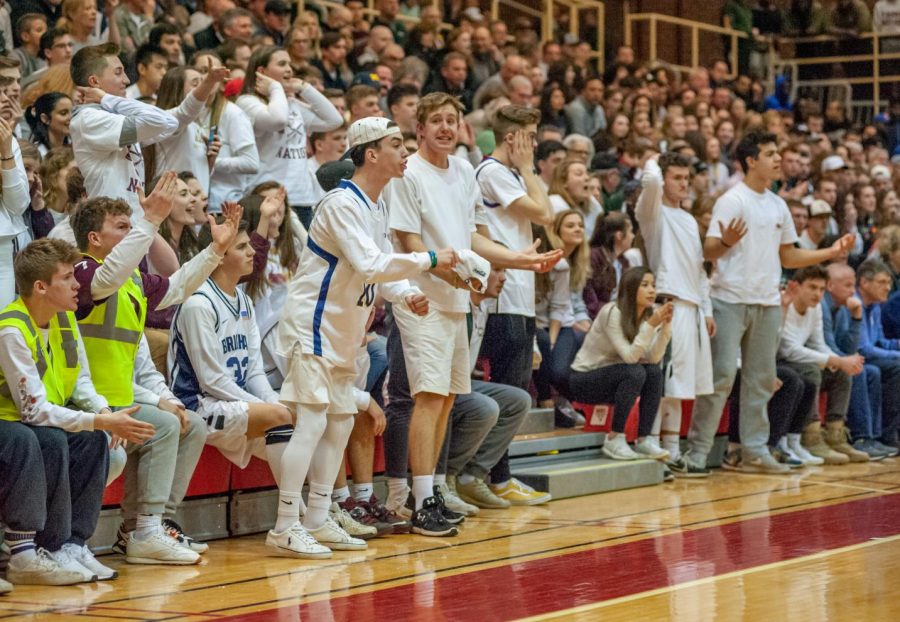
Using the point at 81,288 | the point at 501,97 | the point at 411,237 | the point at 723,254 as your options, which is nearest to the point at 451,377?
the point at 411,237

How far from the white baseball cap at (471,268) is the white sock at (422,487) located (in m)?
1.07

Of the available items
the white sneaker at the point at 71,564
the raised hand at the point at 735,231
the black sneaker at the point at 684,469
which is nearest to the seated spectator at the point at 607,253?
the raised hand at the point at 735,231

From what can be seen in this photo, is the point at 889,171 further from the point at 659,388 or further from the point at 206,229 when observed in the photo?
the point at 206,229

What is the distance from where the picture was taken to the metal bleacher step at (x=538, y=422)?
343 inches

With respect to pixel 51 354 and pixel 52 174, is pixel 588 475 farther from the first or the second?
pixel 51 354

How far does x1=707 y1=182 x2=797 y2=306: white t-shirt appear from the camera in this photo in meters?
8.97

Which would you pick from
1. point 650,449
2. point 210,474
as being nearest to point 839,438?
point 650,449

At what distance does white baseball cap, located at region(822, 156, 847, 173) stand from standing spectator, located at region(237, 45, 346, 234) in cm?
699

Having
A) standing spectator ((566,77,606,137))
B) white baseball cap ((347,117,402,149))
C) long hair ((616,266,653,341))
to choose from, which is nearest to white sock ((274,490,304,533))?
white baseball cap ((347,117,402,149))

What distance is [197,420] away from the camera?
6129 millimetres

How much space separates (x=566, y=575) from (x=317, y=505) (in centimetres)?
118

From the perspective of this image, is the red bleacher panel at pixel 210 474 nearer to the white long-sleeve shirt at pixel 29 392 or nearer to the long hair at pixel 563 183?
the white long-sleeve shirt at pixel 29 392

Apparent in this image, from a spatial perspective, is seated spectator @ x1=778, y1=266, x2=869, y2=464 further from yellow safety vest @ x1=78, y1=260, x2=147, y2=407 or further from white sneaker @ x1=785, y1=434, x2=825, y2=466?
yellow safety vest @ x1=78, y1=260, x2=147, y2=407

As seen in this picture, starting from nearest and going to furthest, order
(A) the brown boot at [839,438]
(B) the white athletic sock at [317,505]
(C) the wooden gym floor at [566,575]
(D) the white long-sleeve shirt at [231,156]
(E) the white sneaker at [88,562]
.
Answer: (C) the wooden gym floor at [566,575], (E) the white sneaker at [88,562], (B) the white athletic sock at [317,505], (D) the white long-sleeve shirt at [231,156], (A) the brown boot at [839,438]
